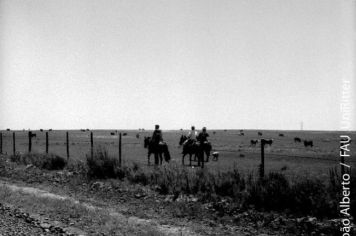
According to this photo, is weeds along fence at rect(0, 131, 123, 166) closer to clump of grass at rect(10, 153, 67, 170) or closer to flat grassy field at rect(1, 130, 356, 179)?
flat grassy field at rect(1, 130, 356, 179)

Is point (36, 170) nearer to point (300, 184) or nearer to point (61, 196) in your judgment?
point (61, 196)

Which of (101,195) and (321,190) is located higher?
(321,190)

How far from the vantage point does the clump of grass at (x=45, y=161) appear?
60.5 feet

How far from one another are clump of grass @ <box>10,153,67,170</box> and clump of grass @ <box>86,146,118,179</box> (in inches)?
143

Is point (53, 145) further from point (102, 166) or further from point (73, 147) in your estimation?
point (102, 166)

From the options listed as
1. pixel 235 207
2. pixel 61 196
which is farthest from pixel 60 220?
pixel 235 207

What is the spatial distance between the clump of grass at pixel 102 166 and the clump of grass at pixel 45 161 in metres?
3.64

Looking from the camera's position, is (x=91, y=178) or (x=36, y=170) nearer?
(x=91, y=178)

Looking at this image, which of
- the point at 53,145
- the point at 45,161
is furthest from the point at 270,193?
the point at 53,145

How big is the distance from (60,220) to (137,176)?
5.49m

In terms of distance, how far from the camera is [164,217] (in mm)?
9383

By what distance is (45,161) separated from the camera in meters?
18.9

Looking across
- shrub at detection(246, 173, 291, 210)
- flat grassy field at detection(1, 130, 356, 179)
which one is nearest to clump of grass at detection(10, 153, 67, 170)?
flat grassy field at detection(1, 130, 356, 179)

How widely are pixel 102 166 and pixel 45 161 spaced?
5.43 metres
